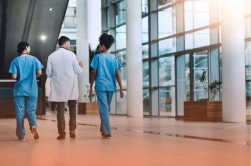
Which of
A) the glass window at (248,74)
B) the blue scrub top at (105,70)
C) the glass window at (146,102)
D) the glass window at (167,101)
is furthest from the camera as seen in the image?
the glass window at (146,102)

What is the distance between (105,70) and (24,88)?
4.41 ft

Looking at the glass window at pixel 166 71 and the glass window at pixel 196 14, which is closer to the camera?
the glass window at pixel 196 14

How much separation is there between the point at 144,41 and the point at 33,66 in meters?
16.2

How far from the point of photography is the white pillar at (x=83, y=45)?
1212 inches

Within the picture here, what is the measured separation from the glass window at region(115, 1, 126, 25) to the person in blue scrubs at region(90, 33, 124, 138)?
19.3m

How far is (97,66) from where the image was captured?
8.64 metres

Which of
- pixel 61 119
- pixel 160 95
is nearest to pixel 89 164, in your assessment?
pixel 61 119

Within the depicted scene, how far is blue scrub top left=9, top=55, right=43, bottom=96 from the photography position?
27.6ft

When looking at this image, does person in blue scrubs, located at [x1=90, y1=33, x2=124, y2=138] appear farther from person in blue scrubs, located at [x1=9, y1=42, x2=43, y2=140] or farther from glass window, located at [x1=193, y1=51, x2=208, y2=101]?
glass window, located at [x1=193, y1=51, x2=208, y2=101]

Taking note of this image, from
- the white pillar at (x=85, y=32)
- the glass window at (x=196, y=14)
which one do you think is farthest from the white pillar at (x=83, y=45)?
the glass window at (x=196, y=14)

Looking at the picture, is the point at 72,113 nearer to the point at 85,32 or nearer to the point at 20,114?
the point at 20,114

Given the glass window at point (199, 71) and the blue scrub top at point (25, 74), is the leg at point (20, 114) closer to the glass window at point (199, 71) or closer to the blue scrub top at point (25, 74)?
the blue scrub top at point (25, 74)

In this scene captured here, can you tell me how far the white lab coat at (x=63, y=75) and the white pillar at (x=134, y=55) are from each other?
1320cm

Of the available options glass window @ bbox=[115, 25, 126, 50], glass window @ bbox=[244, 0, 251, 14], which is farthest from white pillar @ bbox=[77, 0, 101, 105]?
glass window @ bbox=[244, 0, 251, 14]
